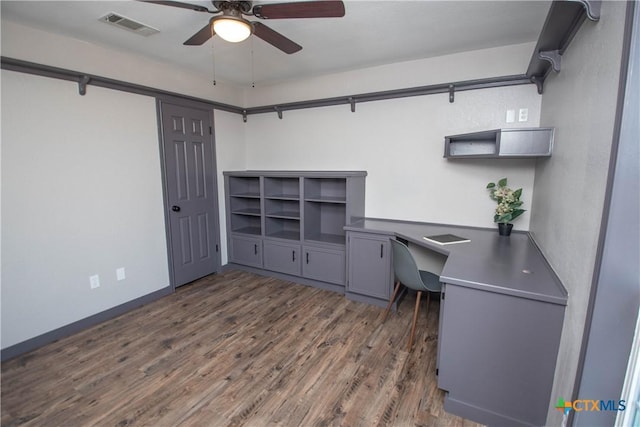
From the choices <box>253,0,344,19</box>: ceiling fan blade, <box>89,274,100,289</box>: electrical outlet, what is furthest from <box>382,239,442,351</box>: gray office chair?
<box>89,274,100,289</box>: electrical outlet

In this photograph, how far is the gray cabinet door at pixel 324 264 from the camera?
3312 mm

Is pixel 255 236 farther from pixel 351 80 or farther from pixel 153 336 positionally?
pixel 351 80

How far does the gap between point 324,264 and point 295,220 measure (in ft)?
2.64

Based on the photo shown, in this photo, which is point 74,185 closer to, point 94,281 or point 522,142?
point 94,281

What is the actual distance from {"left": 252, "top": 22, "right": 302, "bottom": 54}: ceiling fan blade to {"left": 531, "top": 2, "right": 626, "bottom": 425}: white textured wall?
1.63 meters

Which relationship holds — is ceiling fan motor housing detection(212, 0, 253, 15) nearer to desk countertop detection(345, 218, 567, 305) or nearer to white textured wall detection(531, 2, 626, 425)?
white textured wall detection(531, 2, 626, 425)

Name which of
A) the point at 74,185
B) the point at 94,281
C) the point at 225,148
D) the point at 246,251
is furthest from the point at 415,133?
the point at 94,281

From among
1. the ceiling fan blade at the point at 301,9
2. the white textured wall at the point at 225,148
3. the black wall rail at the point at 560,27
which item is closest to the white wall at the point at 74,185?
the white textured wall at the point at 225,148

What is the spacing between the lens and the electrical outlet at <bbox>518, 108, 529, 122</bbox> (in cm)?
260

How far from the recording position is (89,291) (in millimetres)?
2666

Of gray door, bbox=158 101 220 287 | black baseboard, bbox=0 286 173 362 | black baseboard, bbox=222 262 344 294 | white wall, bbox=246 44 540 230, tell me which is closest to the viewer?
black baseboard, bbox=0 286 173 362

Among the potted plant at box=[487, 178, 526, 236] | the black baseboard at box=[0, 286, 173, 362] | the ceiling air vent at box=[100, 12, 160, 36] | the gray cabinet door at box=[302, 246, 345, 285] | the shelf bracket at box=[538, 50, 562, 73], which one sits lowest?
the black baseboard at box=[0, 286, 173, 362]

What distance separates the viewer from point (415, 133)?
10.2 feet

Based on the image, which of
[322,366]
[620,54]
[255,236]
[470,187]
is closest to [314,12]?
[620,54]
